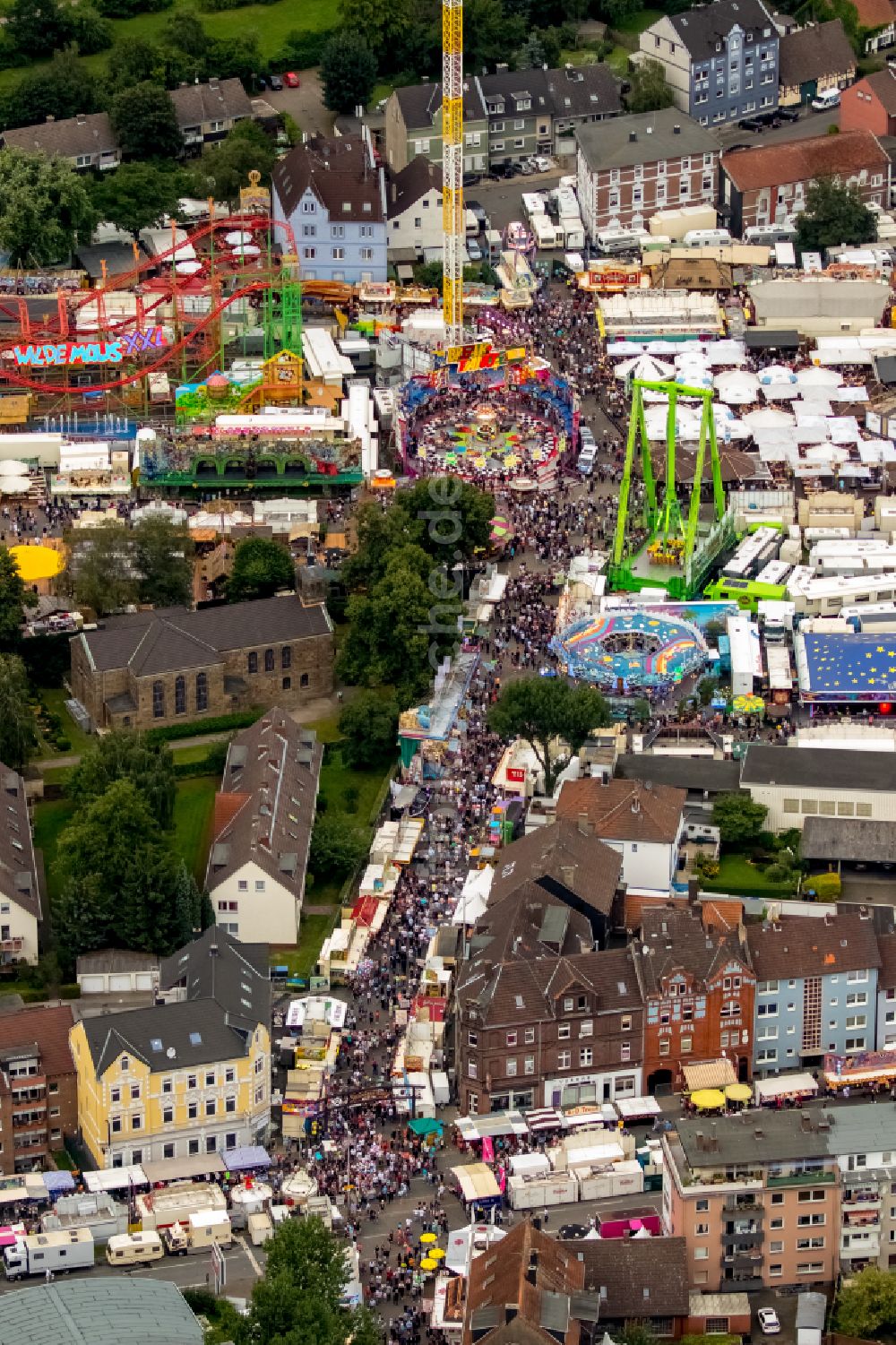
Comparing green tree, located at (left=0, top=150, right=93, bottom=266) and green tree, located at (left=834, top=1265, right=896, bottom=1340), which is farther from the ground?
green tree, located at (left=0, top=150, right=93, bottom=266)

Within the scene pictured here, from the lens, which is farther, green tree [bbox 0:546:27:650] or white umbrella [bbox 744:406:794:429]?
white umbrella [bbox 744:406:794:429]

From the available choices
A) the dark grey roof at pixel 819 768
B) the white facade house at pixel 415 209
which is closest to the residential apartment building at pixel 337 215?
the white facade house at pixel 415 209

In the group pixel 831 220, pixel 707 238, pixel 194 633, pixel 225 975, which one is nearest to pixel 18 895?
pixel 225 975

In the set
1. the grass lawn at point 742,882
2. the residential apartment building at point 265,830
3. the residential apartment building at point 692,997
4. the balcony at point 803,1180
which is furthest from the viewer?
the grass lawn at point 742,882

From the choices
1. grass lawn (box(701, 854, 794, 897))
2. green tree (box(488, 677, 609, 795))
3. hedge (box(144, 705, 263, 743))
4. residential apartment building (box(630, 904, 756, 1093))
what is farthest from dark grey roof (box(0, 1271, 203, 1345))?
hedge (box(144, 705, 263, 743))

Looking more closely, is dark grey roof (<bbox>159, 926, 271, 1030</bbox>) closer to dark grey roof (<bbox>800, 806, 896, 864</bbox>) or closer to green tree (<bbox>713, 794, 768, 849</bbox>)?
green tree (<bbox>713, 794, 768, 849</bbox>)

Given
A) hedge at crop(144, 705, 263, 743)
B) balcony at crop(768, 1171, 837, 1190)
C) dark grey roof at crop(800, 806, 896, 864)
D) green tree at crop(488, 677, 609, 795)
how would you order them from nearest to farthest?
balcony at crop(768, 1171, 837, 1190)
dark grey roof at crop(800, 806, 896, 864)
green tree at crop(488, 677, 609, 795)
hedge at crop(144, 705, 263, 743)

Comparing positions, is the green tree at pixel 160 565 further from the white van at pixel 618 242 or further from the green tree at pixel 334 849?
the white van at pixel 618 242
